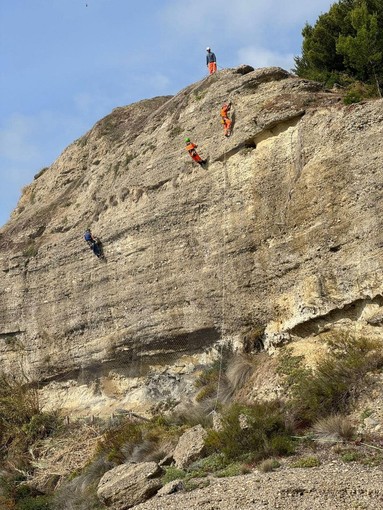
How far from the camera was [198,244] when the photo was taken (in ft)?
56.9

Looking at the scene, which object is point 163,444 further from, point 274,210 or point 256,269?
point 274,210

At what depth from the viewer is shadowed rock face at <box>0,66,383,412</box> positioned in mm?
14477

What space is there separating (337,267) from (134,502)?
19.4 feet

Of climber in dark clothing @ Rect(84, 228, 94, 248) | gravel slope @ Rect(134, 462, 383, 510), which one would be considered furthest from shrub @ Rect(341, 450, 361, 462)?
climber in dark clothing @ Rect(84, 228, 94, 248)

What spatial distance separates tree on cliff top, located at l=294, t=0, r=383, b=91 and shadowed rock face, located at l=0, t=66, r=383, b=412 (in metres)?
4.50

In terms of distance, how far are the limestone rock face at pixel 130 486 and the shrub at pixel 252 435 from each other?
1193 mm

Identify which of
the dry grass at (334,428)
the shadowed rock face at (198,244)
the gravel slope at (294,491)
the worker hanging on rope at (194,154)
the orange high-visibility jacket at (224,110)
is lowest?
the gravel slope at (294,491)

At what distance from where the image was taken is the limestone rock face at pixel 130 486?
12391mm

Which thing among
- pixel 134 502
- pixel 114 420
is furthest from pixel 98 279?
pixel 134 502

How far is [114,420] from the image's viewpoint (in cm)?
1808

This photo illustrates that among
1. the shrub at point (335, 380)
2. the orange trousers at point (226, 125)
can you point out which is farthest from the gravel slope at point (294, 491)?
the orange trousers at point (226, 125)

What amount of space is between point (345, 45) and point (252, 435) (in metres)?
14.1

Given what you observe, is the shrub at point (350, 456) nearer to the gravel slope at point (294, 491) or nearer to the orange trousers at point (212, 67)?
the gravel slope at point (294, 491)

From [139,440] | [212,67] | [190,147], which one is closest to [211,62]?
[212,67]
